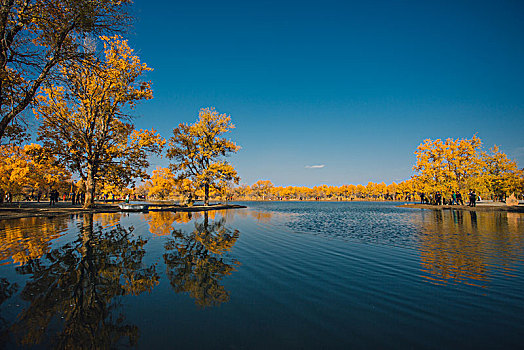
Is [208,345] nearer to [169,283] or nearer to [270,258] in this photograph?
[169,283]

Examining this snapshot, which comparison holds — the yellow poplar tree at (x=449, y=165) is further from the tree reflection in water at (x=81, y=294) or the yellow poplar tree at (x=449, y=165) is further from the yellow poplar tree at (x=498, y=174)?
the tree reflection in water at (x=81, y=294)

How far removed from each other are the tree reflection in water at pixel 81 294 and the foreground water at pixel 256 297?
0.03 m

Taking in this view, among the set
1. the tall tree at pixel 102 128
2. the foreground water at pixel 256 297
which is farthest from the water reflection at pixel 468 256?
the tall tree at pixel 102 128

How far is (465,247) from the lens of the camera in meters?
11.1

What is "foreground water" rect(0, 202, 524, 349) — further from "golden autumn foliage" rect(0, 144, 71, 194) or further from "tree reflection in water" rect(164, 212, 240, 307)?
"golden autumn foliage" rect(0, 144, 71, 194)

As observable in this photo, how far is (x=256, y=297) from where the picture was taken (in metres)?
5.70

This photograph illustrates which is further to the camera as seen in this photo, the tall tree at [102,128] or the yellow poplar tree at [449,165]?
the yellow poplar tree at [449,165]

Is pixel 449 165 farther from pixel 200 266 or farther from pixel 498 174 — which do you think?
pixel 200 266

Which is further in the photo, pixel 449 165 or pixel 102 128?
pixel 449 165

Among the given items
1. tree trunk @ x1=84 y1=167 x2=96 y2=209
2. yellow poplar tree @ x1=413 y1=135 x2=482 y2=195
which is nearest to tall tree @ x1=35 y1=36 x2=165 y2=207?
tree trunk @ x1=84 y1=167 x2=96 y2=209

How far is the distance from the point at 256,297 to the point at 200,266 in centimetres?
272

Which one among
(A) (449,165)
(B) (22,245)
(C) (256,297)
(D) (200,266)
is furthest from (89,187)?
(A) (449,165)

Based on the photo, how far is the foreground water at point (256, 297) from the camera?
3.98 meters

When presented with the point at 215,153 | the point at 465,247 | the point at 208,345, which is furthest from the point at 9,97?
the point at 215,153
